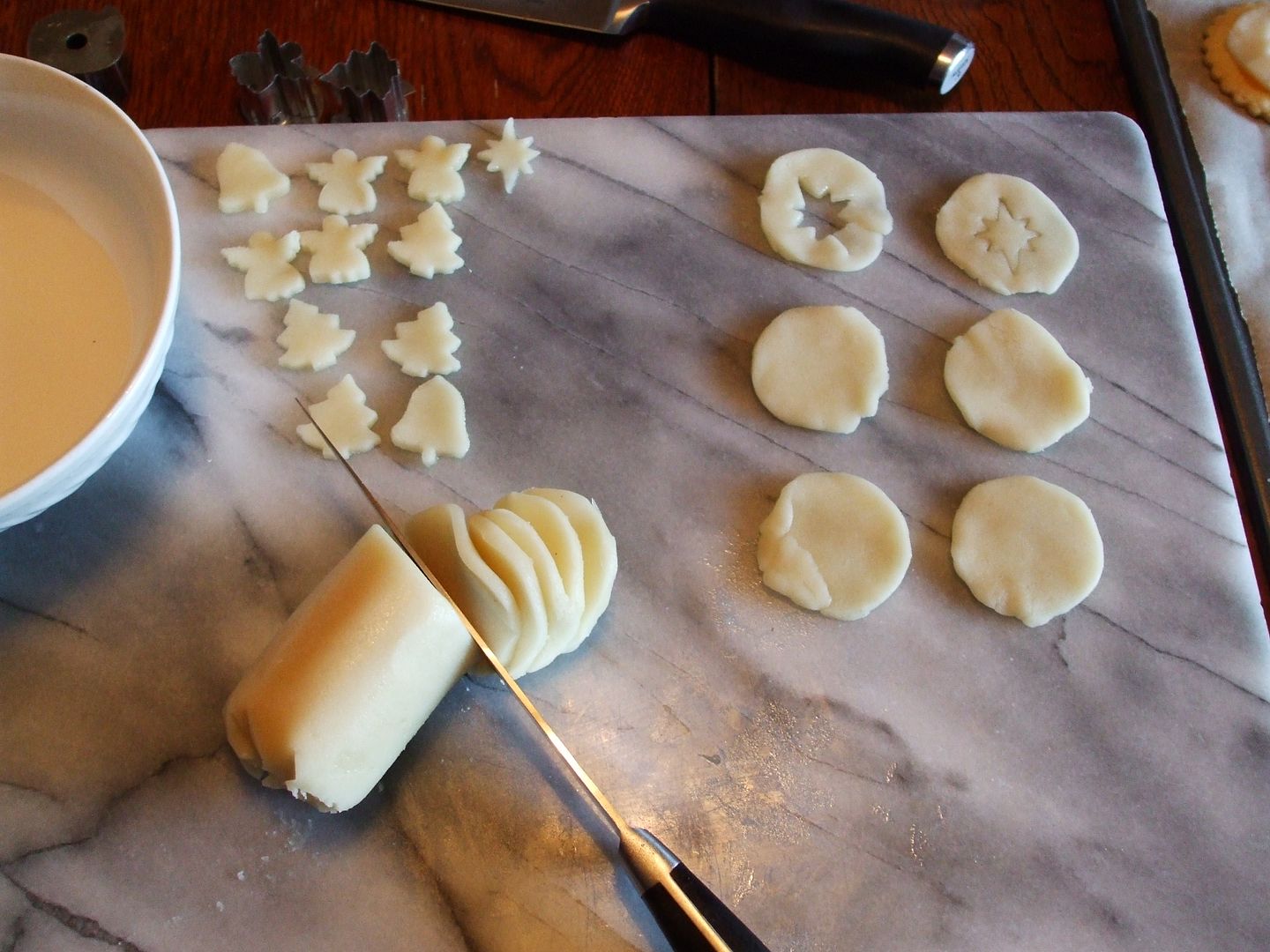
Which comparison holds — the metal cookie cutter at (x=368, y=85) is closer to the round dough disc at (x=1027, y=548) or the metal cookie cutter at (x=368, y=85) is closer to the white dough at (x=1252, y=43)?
the round dough disc at (x=1027, y=548)

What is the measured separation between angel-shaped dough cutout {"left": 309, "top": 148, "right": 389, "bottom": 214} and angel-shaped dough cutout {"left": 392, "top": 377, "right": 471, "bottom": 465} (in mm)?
307

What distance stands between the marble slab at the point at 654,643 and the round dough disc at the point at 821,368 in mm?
33

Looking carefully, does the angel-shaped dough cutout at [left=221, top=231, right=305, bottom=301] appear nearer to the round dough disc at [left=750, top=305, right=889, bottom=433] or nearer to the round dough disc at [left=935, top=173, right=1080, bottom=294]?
the round dough disc at [left=750, top=305, right=889, bottom=433]

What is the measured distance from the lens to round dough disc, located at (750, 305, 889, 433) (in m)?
1.24

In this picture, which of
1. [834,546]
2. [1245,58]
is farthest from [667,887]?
[1245,58]

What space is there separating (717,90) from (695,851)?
3.74 ft

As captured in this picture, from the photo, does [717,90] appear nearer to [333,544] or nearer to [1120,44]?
[1120,44]

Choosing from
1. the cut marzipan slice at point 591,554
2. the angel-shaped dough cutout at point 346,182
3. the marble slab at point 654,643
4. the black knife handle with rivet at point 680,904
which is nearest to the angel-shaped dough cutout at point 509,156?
the marble slab at point 654,643

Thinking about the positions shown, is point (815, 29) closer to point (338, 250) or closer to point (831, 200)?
point (831, 200)

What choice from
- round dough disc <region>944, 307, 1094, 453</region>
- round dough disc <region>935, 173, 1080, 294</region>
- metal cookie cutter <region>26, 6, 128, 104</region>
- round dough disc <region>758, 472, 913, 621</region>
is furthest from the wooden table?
round dough disc <region>758, 472, 913, 621</region>

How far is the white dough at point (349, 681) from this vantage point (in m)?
0.93

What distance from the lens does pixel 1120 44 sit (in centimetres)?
166

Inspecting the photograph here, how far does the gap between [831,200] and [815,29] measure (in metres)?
0.29

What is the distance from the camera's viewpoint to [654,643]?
44.1 inches
